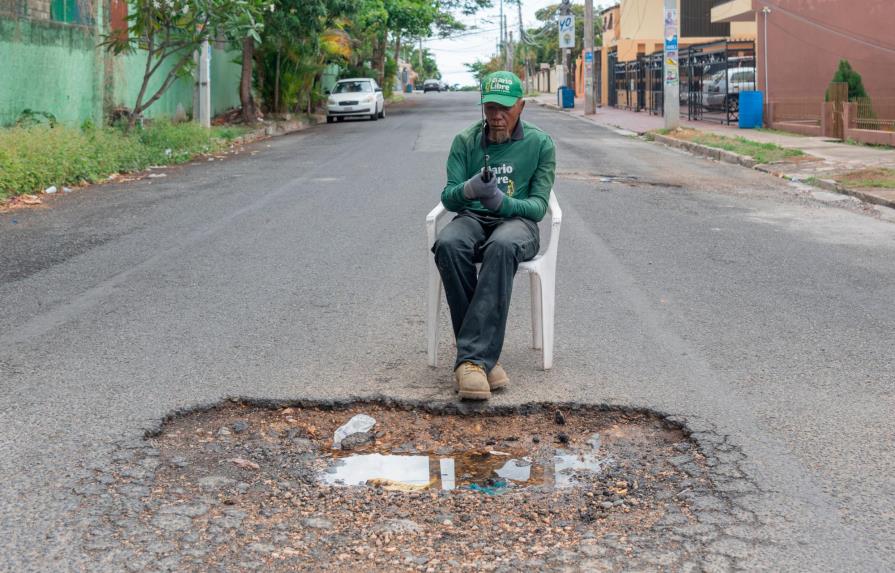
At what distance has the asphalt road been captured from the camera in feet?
12.3

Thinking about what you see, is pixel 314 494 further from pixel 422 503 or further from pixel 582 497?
pixel 582 497

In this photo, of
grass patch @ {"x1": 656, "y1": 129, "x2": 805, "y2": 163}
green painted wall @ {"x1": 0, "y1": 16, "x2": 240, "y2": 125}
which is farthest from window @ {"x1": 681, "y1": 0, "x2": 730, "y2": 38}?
green painted wall @ {"x1": 0, "y1": 16, "x2": 240, "y2": 125}

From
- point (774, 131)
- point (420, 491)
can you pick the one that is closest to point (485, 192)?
point (420, 491)

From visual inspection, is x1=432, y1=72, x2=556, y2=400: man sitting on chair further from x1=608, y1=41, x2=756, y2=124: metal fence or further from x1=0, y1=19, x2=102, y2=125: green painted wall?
x1=608, y1=41, x2=756, y2=124: metal fence

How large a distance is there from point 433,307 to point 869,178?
414 inches

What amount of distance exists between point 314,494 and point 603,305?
3457 mm

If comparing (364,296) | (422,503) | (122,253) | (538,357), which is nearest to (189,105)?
(122,253)

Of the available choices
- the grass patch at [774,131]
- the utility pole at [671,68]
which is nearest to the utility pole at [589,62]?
the utility pole at [671,68]

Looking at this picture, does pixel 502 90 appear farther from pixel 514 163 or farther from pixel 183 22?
pixel 183 22

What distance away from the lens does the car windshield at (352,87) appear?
33.8 metres

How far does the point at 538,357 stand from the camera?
5.44m

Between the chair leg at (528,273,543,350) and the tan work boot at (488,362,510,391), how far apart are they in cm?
55

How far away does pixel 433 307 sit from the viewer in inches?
203

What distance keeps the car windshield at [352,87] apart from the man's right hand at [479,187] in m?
29.5
